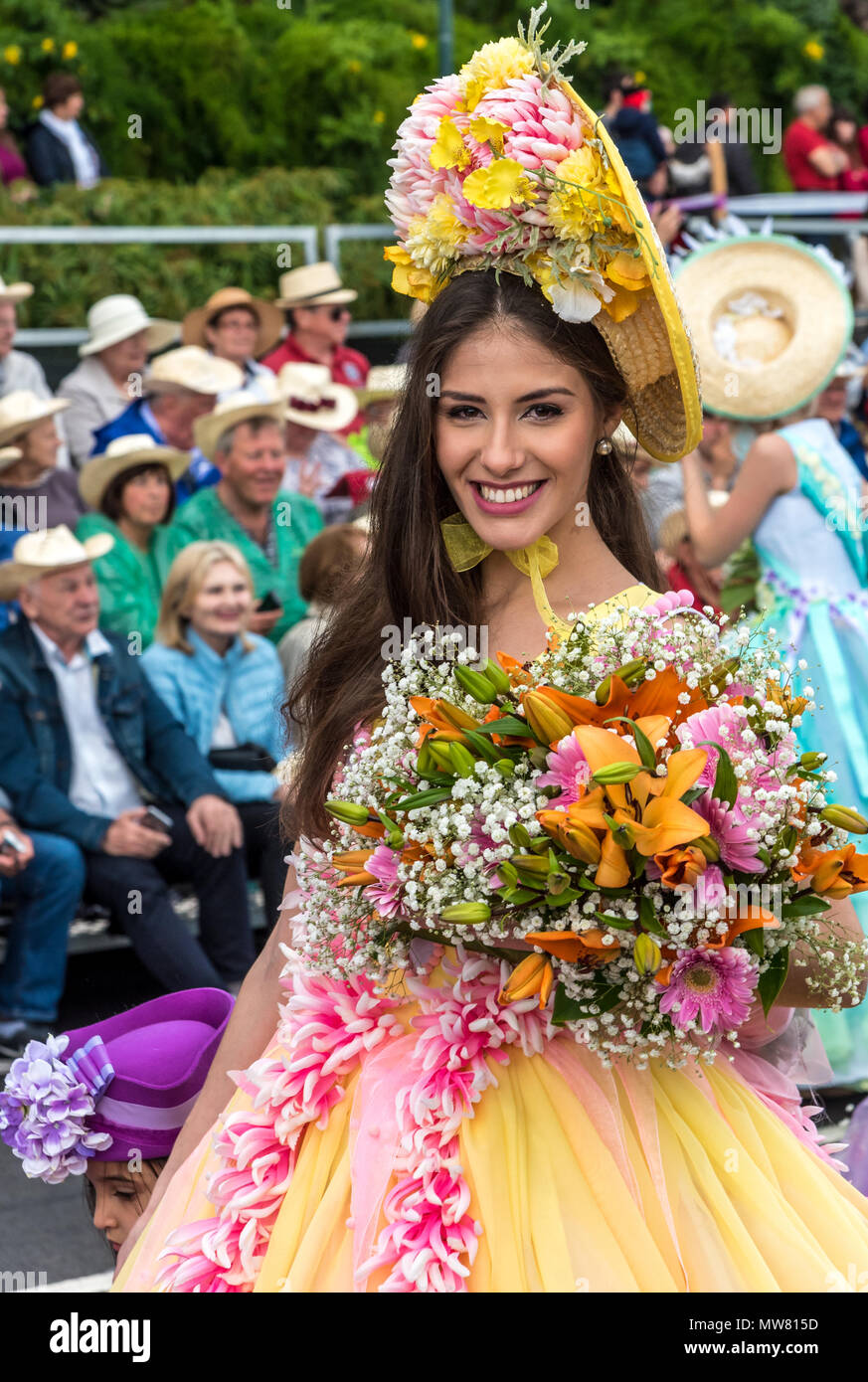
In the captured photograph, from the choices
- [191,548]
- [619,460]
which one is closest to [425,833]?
[619,460]

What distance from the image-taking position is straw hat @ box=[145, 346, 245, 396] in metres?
7.55

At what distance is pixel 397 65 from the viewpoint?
1566 cm

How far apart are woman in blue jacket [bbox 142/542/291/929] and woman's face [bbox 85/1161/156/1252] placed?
137 inches

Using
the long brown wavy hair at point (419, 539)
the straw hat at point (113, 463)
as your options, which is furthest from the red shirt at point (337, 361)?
the long brown wavy hair at point (419, 539)

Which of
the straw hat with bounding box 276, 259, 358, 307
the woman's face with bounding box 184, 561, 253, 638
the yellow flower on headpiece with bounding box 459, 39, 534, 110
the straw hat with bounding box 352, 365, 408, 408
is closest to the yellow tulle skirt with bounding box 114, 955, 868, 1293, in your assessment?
the yellow flower on headpiece with bounding box 459, 39, 534, 110

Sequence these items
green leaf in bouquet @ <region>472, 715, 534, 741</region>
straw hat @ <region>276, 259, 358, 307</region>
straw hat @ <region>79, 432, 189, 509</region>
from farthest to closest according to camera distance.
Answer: straw hat @ <region>276, 259, 358, 307</region>
straw hat @ <region>79, 432, 189, 509</region>
green leaf in bouquet @ <region>472, 715, 534, 741</region>

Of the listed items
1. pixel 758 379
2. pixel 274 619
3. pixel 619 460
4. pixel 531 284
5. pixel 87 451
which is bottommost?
pixel 274 619

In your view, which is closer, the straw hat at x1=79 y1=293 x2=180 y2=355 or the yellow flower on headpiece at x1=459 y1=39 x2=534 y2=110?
the yellow flower on headpiece at x1=459 y1=39 x2=534 y2=110

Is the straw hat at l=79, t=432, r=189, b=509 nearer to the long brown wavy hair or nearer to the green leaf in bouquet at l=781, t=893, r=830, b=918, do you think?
the long brown wavy hair

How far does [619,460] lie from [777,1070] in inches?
33.9

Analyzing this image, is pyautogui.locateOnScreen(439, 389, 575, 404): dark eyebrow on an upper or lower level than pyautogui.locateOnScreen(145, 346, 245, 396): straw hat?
upper
